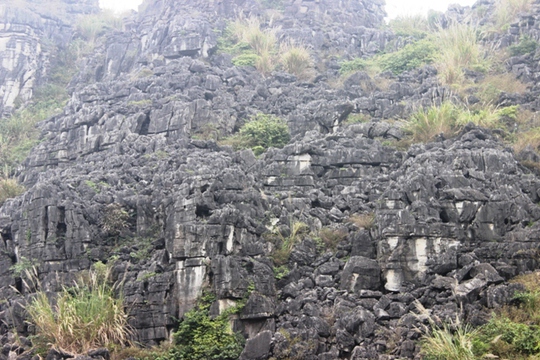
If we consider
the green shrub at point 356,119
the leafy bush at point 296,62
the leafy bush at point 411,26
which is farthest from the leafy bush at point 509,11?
the green shrub at point 356,119

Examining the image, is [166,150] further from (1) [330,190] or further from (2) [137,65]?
(2) [137,65]

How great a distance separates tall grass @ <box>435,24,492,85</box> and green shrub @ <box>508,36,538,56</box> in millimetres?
1297

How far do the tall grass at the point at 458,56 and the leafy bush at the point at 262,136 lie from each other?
327 inches

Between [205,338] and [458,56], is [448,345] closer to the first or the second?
[205,338]

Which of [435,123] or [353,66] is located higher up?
[353,66]

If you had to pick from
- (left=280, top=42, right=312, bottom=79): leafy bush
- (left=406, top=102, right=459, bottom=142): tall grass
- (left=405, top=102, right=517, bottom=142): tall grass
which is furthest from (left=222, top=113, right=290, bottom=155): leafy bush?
(left=280, top=42, right=312, bottom=79): leafy bush

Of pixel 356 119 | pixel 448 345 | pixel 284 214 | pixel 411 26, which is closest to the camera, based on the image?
pixel 448 345

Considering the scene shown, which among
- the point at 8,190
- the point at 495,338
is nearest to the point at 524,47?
the point at 495,338

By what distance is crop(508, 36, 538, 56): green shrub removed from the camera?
33406mm

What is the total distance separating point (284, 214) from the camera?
23109 mm

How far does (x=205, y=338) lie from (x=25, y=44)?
3049 cm

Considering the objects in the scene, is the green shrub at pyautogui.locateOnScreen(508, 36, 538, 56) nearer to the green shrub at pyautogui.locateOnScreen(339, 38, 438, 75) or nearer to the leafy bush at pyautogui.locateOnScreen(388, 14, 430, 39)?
the green shrub at pyautogui.locateOnScreen(339, 38, 438, 75)

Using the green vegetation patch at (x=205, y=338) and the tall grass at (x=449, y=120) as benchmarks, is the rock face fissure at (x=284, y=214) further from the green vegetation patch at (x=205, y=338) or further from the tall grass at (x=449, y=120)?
the tall grass at (x=449, y=120)

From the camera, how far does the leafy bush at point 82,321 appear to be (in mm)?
19031
